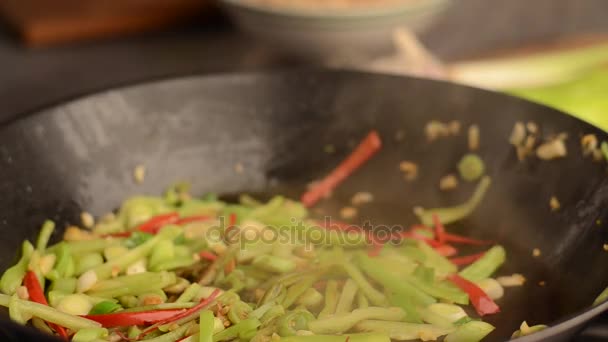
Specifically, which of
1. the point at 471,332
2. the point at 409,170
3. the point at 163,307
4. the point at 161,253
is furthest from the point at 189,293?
the point at 409,170

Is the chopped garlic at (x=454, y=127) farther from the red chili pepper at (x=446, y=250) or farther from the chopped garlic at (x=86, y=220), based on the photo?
the chopped garlic at (x=86, y=220)

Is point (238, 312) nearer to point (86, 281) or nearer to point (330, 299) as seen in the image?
point (330, 299)

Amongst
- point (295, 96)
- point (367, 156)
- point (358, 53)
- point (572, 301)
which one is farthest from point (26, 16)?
point (572, 301)

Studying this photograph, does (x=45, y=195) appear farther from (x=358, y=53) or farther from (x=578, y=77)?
(x=578, y=77)

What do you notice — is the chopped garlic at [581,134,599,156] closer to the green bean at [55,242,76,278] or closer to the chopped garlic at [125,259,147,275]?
the chopped garlic at [125,259,147,275]

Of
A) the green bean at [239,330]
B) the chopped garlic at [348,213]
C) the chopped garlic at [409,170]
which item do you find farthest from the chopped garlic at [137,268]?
the chopped garlic at [409,170]
